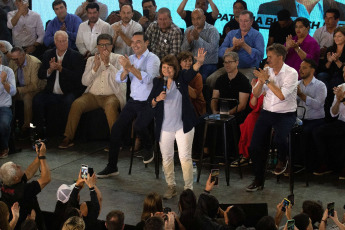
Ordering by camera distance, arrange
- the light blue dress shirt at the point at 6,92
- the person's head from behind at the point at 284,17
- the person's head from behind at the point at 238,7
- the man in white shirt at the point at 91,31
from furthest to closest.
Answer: the man in white shirt at the point at 91,31 < the person's head from behind at the point at 238,7 < the person's head from behind at the point at 284,17 < the light blue dress shirt at the point at 6,92

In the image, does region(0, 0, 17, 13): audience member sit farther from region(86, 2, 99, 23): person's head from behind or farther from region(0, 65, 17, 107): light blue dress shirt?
region(0, 65, 17, 107): light blue dress shirt

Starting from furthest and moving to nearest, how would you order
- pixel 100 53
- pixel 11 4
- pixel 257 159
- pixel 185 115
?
1. pixel 11 4
2. pixel 100 53
3. pixel 257 159
4. pixel 185 115

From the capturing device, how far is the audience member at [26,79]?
30.1ft

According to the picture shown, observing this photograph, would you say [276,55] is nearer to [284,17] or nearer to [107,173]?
[284,17]

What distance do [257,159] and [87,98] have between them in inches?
110

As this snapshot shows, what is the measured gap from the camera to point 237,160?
769 centimetres

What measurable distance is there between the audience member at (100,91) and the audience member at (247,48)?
1.28 metres

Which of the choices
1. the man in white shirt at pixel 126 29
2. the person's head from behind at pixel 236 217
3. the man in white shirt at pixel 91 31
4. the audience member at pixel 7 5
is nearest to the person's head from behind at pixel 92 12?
the man in white shirt at pixel 91 31

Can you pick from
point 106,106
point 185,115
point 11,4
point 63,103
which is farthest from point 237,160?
point 11,4

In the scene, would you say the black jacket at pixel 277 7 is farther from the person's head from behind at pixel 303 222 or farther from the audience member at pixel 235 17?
the person's head from behind at pixel 303 222

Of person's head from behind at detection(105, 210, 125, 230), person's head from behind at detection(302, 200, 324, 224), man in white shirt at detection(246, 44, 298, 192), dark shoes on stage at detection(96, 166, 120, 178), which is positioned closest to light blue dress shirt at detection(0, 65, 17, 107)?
dark shoes on stage at detection(96, 166, 120, 178)

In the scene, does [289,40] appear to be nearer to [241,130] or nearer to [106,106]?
[241,130]

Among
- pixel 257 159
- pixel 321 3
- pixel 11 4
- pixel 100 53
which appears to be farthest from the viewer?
pixel 11 4

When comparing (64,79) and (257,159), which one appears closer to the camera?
(257,159)
